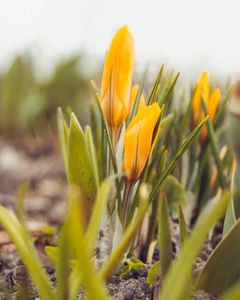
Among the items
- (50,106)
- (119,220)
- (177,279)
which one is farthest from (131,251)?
(50,106)

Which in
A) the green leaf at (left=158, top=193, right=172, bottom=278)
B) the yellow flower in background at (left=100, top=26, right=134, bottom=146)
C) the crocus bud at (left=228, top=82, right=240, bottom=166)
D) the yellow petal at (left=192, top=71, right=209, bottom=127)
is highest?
the yellow flower in background at (left=100, top=26, right=134, bottom=146)

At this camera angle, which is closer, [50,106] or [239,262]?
[239,262]

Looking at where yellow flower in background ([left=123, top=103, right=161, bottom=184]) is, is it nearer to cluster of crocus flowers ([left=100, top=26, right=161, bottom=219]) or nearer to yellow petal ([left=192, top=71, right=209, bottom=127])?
cluster of crocus flowers ([left=100, top=26, right=161, bottom=219])

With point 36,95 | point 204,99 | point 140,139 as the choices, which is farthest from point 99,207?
point 36,95

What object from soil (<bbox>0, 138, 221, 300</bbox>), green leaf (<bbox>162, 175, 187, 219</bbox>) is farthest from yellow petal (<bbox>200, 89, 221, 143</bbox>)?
soil (<bbox>0, 138, 221, 300</bbox>)

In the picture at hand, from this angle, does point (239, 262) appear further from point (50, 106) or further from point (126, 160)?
point (50, 106)

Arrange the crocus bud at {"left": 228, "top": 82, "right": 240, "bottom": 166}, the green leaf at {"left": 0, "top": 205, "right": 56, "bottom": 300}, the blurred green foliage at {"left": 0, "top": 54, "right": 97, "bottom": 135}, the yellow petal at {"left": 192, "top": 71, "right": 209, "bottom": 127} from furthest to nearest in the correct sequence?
the blurred green foliage at {"left": 0, "top": 54, "right": 97, "bottom": 135} < the yellow petal at {"left": 192, "top": 71, "right": 209, "bottom": 127} < the crocus bud at {"left": 228, "top": 82, "right": 240, "bottom": 166} < the green leaf at {"left": 0, "top": 205, "right": 56, "bottom": 300}
